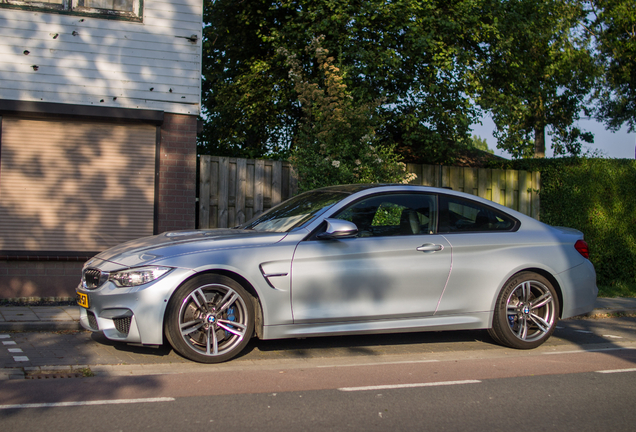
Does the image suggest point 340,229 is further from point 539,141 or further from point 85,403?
point 539,141

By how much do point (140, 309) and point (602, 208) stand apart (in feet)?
33.5

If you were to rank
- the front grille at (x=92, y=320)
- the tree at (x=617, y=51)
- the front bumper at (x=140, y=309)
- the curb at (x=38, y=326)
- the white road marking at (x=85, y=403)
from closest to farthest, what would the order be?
the white road marking at (x=85, y=403) → the front bumper at (x=140, y=309) → the front grille at (x=92, y=320) → the curb at (x=38, y=326) → the tree at (x=617, y=51)

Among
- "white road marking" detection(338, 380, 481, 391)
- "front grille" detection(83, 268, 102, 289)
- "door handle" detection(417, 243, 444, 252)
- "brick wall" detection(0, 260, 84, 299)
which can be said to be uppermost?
"door handle" detection(417, 243, 444, 252)

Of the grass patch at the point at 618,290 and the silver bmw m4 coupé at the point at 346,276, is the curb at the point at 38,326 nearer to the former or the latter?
the silver bmw m4 coupé at the point at 346,276

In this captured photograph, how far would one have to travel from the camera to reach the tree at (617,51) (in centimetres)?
2402

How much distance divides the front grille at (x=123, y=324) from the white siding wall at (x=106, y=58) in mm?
5356

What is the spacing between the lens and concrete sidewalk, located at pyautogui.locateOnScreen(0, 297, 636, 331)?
7039 mm

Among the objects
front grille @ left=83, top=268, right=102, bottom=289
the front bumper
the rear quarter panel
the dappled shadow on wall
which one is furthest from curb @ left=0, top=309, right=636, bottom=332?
the rear quarter panel

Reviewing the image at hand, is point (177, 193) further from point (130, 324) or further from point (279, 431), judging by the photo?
point (279, 431)

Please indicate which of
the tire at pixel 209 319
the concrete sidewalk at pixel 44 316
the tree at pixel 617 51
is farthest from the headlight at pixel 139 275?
the tree at pixel 617 51

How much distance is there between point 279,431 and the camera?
3.89m

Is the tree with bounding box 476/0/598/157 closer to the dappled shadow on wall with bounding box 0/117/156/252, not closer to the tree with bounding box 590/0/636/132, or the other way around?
the tree with bounding box 590/0/636/132

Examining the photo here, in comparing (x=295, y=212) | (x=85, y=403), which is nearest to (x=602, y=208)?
(x=295, y=212)

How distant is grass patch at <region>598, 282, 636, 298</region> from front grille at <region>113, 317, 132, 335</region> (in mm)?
8559
